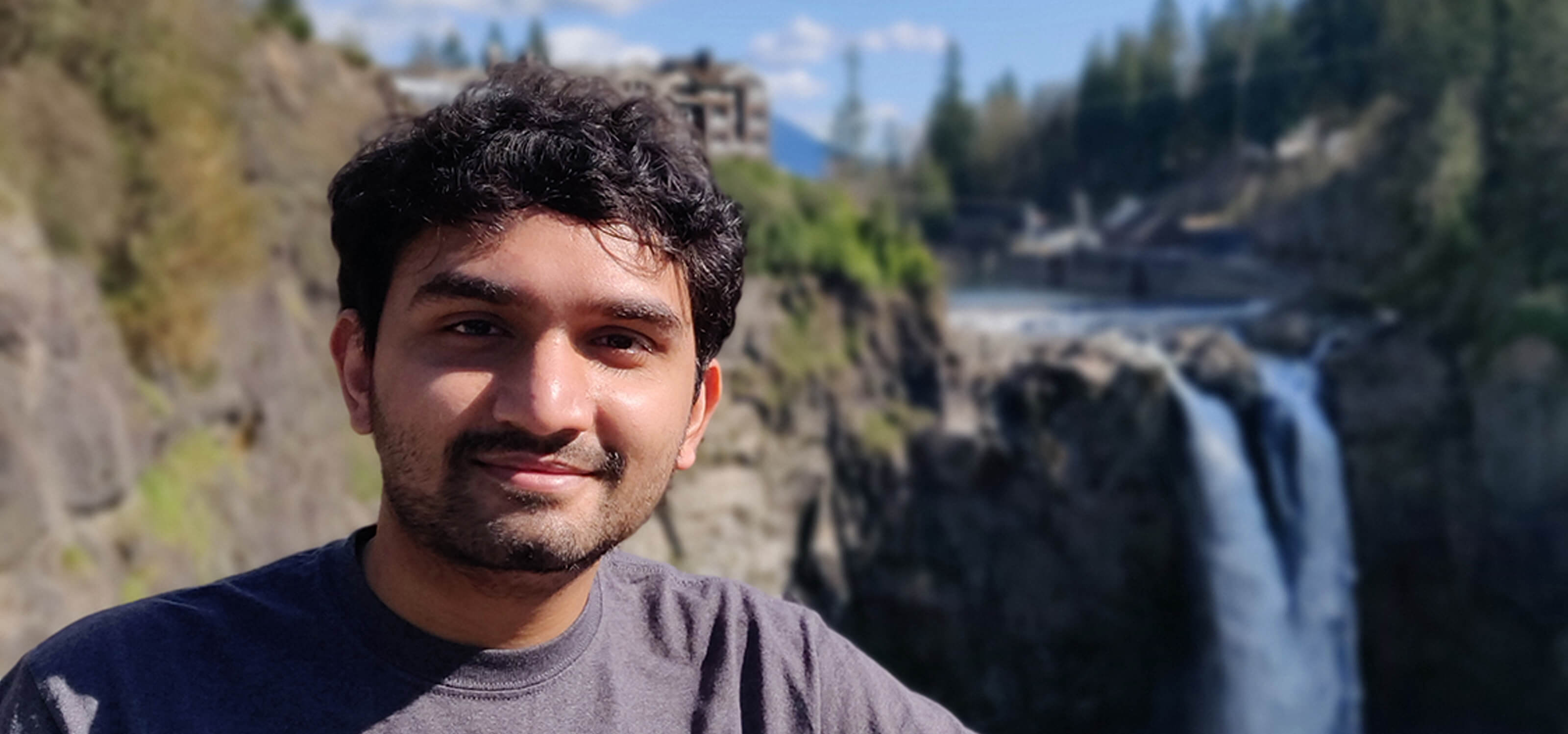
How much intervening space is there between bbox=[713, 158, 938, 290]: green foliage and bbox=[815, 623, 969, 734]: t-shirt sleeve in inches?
717

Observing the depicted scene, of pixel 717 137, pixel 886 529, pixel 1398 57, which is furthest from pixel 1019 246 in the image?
pixel 717 137

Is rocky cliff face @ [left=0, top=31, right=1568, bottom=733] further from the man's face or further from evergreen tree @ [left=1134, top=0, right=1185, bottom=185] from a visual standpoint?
evergreen tree @ [left=1134, top=0, right=1185, bottom=185]

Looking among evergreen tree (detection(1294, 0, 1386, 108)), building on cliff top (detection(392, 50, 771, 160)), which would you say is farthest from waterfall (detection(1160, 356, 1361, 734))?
evergreen tree (detection(1294, 0, 1386, 108))

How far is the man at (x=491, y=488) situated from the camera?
1772mm

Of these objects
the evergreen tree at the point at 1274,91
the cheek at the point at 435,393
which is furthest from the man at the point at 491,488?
the evergreen tree at the point at 1274,91

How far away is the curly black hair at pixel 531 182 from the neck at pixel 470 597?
0.34 m

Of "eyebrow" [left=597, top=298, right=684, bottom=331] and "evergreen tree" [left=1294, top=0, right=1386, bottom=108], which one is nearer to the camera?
"eyebrow" [left=597, top=298, right=684, bottom=331]

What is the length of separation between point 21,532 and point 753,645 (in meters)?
7.56

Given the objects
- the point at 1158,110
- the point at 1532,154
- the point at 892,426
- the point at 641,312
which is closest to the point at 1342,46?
the point at 1158,110

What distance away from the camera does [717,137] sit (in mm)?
7449

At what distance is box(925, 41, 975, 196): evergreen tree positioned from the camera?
47281 mm

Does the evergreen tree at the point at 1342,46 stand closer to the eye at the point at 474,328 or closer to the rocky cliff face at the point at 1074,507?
the rocky cliff face at the point at 1074,507

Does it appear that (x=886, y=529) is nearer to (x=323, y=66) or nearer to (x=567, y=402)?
(x=323, y=66)

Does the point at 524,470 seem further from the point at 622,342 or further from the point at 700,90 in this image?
the point at 700,90
